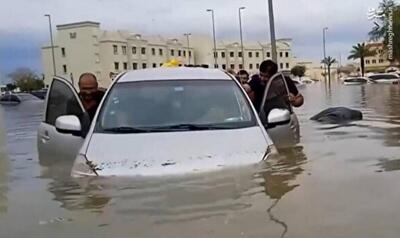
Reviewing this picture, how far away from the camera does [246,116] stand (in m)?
5.93

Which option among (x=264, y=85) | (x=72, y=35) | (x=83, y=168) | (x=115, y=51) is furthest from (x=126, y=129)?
(x=72, y=35)

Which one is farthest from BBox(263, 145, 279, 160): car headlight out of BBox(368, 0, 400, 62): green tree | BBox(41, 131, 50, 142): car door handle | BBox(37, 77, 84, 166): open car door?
BBox(368, 0, 400, 62): green tree

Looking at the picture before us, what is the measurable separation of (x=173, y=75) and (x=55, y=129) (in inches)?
55.6

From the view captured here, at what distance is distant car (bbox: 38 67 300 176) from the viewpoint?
5.14m

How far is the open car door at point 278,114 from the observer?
6.35m

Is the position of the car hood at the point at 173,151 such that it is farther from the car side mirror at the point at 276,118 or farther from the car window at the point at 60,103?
the car window at the point at 60,103

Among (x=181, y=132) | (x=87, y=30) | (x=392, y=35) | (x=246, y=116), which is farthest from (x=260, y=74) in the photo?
(x=87, y=30)

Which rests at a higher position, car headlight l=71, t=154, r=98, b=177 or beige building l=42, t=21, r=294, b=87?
beige building l=42, t=21, r=294, b=87

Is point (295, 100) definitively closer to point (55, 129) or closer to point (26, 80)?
point (55, 129)

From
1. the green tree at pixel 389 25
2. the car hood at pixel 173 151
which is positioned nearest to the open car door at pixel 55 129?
the car hood at pixel 173 151

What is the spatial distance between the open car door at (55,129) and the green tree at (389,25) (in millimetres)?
37511

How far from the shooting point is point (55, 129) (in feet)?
22.4

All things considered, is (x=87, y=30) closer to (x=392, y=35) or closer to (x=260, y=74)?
(x=392, y=35)

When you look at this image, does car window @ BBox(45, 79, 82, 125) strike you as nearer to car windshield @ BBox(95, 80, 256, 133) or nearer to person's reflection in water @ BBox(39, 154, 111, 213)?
car windshield @ BBox(95, 80, 256, 133)
